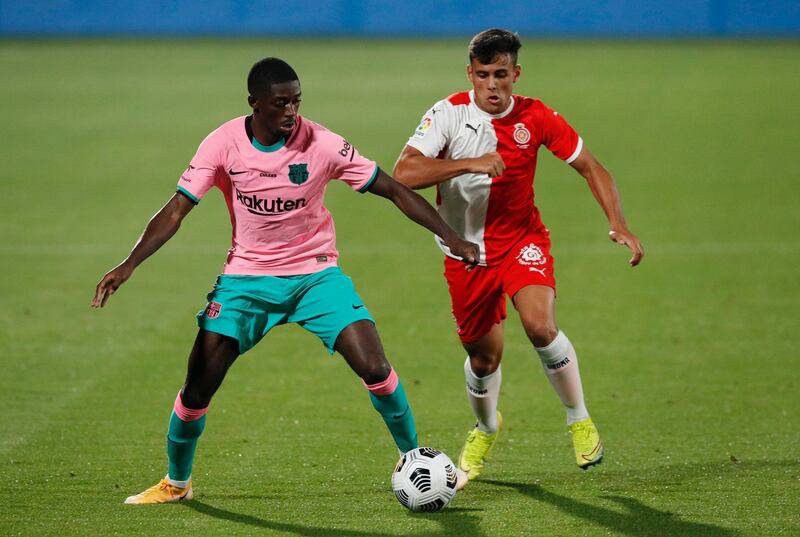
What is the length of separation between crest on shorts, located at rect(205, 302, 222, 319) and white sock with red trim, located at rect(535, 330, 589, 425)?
69.3 inches

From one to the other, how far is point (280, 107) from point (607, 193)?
196 centimetres

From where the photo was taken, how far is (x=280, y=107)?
600 centimetres

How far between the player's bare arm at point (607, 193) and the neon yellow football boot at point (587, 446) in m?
1.01

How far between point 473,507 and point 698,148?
563 inches

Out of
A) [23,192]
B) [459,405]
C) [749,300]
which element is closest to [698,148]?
[749,300]

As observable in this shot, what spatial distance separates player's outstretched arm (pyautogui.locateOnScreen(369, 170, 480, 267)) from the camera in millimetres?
6082

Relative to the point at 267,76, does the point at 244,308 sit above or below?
below

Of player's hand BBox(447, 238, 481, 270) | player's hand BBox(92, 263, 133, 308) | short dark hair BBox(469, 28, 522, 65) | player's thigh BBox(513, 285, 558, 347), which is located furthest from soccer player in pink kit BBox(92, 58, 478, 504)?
short dark hair BBox(469, 28, 522, 65)

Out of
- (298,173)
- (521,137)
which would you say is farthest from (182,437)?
(521,137)

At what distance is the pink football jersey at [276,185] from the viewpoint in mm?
6164

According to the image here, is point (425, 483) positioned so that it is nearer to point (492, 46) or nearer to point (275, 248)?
point (275, 248)

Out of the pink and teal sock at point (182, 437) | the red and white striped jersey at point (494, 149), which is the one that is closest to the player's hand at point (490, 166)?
the red and white striped jersey at point (494, 149)

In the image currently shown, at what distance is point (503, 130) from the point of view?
692 centimetres

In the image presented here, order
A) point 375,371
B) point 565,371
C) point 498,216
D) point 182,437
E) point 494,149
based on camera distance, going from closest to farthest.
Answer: point 375,371
point 182,437
point 565,371
point 494,149
point 498,216
